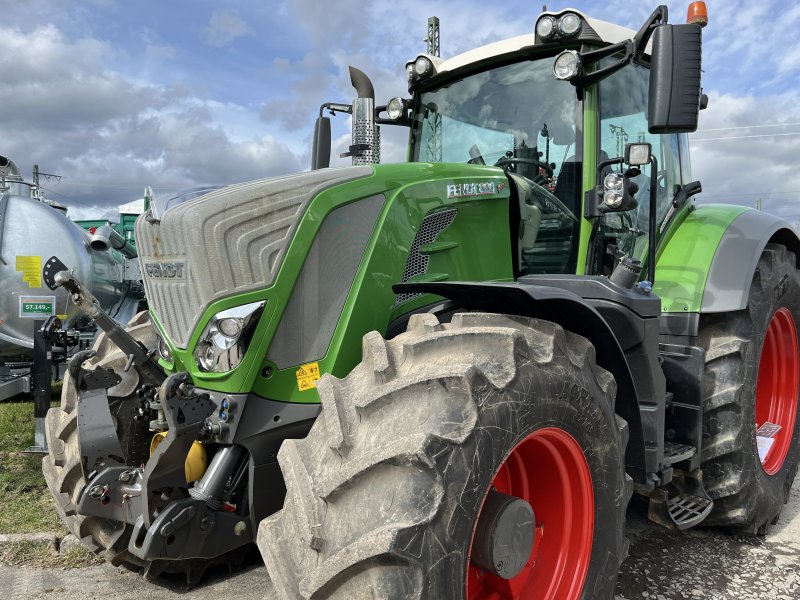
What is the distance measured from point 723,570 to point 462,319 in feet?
7.13

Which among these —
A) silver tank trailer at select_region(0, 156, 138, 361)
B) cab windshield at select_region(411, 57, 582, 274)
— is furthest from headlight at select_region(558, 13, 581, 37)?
silver tank trailer at select_region(0, 156, 138, 361)

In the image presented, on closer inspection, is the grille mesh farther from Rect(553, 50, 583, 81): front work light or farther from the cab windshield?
Rect(553, 50, 583, 81): front work light

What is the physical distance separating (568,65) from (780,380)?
8.36 feet

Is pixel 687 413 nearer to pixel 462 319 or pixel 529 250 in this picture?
pixel 529 250

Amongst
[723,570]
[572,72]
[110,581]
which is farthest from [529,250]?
[110,581]

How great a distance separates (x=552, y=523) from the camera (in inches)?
94.0

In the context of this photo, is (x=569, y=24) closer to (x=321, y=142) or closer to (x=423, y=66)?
(x=423, y=66)

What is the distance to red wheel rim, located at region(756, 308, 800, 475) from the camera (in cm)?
407

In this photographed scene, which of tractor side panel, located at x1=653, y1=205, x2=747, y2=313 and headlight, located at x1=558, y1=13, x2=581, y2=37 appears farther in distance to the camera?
tractor side panel, located at x1=653, y1=205, x2=747, y2=313

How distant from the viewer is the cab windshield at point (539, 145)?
3215 mm

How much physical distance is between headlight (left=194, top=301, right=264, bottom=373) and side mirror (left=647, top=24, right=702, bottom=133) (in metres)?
1.66

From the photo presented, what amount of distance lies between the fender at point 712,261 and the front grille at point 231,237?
1.90 m

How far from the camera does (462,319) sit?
7.13 ft

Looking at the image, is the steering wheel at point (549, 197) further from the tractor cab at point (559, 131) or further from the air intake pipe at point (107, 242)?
the air intake pipe at point (107, 242)
